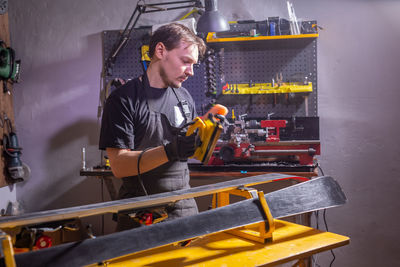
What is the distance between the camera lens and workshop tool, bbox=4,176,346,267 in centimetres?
90

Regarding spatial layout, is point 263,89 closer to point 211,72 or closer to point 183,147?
point 211,72

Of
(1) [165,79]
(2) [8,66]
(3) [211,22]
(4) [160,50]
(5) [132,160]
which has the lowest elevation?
(5) [132,160]

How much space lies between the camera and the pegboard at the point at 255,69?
3.09 metres

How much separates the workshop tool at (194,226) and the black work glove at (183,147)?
26cm

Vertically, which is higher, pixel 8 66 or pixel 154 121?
pixel 8 66

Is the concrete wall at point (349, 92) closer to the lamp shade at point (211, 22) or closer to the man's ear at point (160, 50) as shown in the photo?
the lamp shade at point (211, 22)

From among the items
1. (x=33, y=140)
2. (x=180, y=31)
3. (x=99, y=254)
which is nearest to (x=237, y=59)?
(x=180, y=31)

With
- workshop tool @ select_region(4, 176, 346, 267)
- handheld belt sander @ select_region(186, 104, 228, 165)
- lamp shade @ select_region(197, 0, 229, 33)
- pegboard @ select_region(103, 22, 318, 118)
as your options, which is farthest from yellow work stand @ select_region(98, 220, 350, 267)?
pegboard @ select_region(103, 22, 318, 118)

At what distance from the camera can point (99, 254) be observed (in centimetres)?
94

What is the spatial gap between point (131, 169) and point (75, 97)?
6.43ft

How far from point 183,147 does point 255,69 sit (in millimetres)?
1965

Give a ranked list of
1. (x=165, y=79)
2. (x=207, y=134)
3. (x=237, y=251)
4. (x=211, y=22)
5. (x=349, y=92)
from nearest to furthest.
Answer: (x=237, y=251), (x=207, y=134), (x=165, y=79), (x=211, y=22), (x=349, y=92)

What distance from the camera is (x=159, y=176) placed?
5.75 feet

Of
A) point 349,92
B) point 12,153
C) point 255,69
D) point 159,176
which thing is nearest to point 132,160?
point 159,176
